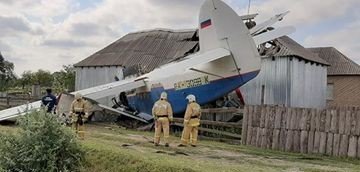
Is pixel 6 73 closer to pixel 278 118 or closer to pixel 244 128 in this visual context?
pixel 244 128

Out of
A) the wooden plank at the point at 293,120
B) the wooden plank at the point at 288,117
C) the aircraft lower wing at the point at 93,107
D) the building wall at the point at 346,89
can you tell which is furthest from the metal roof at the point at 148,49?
the wooden plank at the point at 293,120

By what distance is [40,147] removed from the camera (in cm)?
1201

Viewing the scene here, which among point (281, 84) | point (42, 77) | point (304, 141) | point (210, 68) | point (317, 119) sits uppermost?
point (42, 77)

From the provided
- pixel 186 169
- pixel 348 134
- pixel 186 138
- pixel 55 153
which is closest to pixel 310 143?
pixel 348 134

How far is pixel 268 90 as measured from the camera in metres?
27.0

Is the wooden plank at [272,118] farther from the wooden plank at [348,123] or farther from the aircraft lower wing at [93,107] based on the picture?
the aircraft lower wing at [93,107]

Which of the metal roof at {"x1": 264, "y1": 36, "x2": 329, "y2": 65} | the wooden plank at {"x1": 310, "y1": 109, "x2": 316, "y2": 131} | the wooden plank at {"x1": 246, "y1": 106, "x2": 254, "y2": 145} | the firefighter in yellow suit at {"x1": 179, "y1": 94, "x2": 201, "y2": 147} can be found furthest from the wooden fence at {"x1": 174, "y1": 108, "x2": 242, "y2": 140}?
the metal roof at {"x1": 264, "y1": 36, "x2": 329, "y2": 65}

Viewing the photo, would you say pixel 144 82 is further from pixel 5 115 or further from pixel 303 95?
pixel 303 95

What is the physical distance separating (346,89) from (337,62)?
9.72ft

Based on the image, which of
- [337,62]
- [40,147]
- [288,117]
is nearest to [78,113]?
[40,147]

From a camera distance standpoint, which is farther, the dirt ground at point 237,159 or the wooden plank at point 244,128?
the wooden plank at point 244,128

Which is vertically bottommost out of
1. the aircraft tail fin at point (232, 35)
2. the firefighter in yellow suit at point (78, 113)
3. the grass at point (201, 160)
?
the grass at point (201, 160)

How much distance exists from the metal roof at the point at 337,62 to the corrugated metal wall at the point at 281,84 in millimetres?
16062

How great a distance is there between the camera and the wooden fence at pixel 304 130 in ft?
47.8
